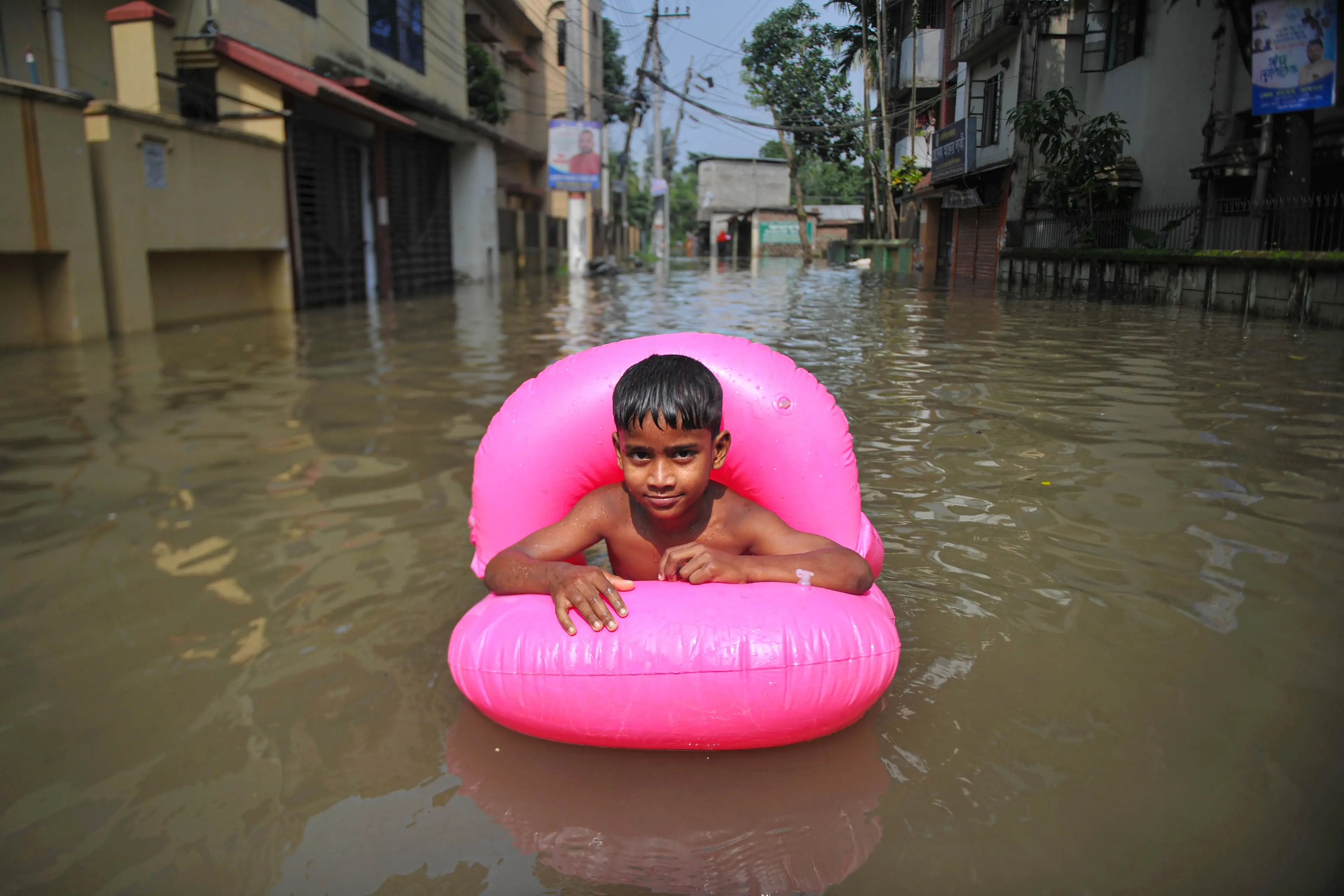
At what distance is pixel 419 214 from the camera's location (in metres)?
19.0

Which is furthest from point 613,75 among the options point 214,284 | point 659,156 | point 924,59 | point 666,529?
point 666,529

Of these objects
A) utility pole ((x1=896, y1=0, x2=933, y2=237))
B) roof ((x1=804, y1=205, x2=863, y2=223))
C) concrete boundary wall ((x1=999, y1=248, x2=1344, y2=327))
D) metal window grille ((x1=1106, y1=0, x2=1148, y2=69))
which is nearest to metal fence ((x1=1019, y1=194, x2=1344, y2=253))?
concrete boundary wall ((x1=999, y1=248, x2=1344, y2=327))

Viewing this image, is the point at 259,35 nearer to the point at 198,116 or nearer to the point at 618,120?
the point at 198,116

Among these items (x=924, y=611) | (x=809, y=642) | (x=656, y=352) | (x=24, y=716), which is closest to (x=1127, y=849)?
(x=809, y=642)

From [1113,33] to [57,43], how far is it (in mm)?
15751

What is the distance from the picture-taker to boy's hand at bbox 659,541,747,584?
2.34 m

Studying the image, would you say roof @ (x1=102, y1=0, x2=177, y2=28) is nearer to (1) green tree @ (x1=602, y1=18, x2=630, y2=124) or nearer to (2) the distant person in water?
(2) the distant person in water

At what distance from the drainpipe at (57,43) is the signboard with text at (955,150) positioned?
1681cm

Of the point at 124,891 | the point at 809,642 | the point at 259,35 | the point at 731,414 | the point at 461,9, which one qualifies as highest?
the point at 461,9

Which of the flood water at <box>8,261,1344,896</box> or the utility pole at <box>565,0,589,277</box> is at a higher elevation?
the utility pole at <box>565,0,589,277</box>

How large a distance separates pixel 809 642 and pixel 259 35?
1291cm

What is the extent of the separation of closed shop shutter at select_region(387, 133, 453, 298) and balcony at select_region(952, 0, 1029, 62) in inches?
448

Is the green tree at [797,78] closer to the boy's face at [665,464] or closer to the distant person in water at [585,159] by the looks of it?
the distant person in water at [585,159]

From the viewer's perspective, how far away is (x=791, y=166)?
36625 mm
